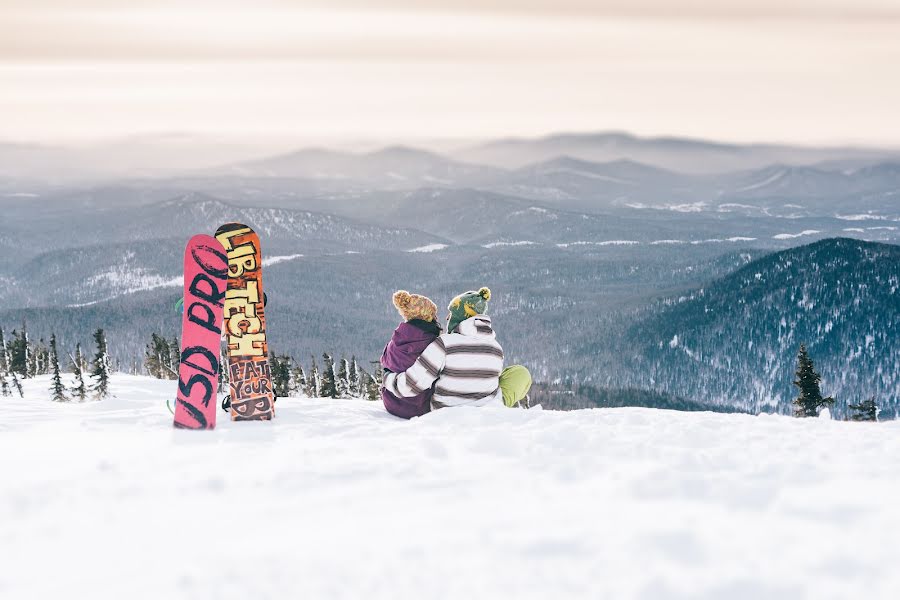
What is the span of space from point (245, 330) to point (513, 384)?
14.0ft

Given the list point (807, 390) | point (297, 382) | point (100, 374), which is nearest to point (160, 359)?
point (297, 382)

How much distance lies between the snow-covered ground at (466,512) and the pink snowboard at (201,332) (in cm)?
79

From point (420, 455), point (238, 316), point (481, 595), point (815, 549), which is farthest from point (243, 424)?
point (815, 549)

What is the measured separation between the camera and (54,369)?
30859 mm

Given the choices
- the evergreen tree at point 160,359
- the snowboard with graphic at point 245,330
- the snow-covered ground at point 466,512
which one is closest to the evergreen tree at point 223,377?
the snowboard with graphic at point 245,330

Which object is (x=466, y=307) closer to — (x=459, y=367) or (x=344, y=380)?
(x=459, y=367)

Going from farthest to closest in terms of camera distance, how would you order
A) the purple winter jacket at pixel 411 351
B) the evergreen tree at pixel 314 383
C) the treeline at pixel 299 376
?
the evergreen tree at pixel 314 383
the treeline at pixel 299 376
the purple winter jacket at pixel 411 351

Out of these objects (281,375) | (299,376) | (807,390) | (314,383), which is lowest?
(314,383)

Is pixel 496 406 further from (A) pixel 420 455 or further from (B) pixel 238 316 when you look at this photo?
(B) pixel 238 316

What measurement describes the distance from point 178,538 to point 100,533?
0.72 metres

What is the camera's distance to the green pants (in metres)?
11.8

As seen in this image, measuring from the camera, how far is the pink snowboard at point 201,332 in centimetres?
1052

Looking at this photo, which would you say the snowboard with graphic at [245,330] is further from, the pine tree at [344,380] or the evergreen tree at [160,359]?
the pine tree at [344,380]

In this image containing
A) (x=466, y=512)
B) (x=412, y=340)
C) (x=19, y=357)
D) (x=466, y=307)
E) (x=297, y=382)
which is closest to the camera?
(x=466, y=512)
